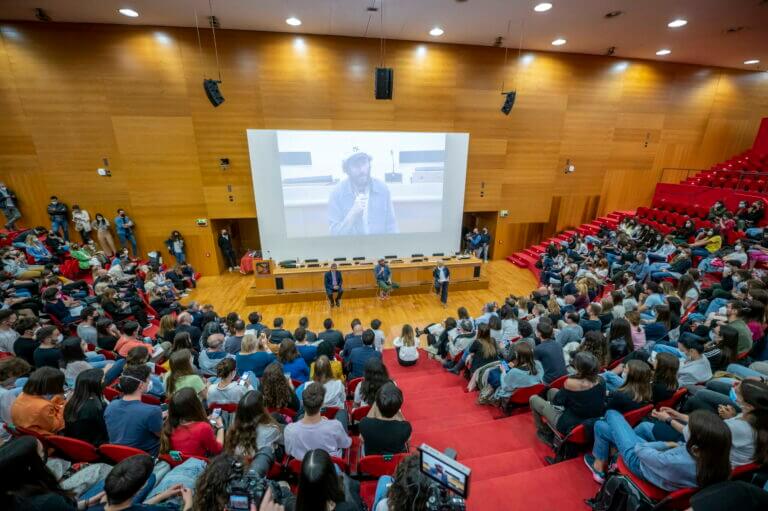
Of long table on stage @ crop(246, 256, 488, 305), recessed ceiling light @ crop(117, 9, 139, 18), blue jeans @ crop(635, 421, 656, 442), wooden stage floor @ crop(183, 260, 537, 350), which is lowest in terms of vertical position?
wooden stage floor @ crop(183, 260, 537, 350)

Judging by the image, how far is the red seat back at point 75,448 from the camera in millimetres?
2289

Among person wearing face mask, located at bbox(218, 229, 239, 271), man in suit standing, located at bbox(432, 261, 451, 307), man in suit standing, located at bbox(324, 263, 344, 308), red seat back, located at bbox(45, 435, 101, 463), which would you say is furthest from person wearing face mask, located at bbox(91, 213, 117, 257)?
man in suit standing, located at bbox(432, 261, 451, 307)

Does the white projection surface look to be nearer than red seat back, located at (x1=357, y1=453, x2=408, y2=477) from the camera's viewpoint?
No

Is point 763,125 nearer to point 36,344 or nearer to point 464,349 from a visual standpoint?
point 464,349

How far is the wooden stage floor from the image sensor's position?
7.67 metres

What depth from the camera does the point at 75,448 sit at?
7.61 feet

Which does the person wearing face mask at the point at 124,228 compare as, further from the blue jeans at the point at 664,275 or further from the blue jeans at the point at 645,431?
the blue jeans at the point at 664,275

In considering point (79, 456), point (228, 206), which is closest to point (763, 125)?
point (228, 206)

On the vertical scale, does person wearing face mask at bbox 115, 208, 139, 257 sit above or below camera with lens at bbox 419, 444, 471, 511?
below

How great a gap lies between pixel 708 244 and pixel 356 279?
28.4 feet

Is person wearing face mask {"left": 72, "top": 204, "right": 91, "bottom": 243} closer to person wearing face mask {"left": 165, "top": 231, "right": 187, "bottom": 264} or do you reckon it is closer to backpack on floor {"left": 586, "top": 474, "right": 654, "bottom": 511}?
person wearing face mask {"left": 165, "top": 231, "right": 187, "bottom": 264}

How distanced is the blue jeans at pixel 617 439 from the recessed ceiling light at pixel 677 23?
34.2 ft

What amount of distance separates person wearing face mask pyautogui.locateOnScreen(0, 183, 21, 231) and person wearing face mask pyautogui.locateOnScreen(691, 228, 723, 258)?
17157 mm

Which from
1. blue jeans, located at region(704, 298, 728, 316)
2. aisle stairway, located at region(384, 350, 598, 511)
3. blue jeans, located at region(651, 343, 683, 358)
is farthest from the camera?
blue jeans, located at region(704, 298, 728, 316)
